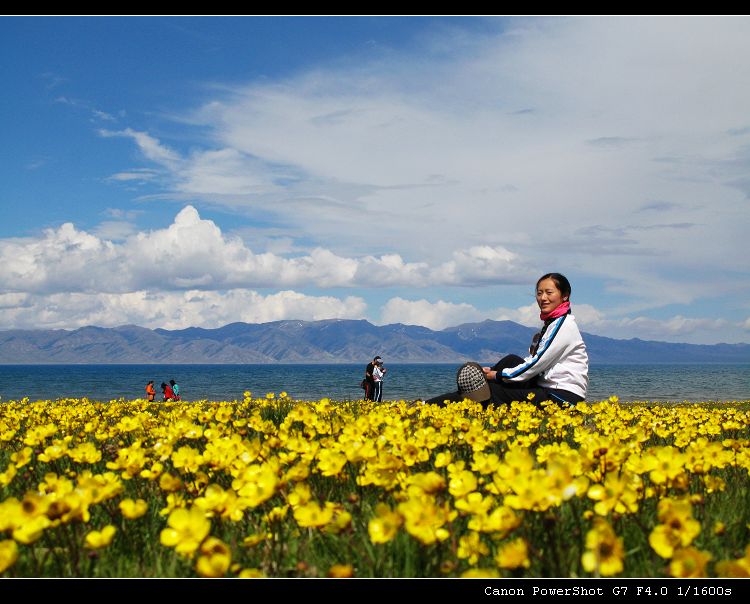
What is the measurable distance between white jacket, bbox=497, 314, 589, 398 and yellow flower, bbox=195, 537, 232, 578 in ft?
26.2

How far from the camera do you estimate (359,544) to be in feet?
10.8

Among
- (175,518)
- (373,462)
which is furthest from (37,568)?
(373,462)

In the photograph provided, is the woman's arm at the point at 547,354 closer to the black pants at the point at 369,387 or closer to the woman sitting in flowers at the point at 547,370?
the woman sitting in flowers at the point at 547,370

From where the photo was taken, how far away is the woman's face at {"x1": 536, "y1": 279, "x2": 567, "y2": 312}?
9945 mm

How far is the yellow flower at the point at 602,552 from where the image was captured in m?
2.19

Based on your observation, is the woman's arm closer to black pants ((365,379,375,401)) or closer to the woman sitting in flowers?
the woman sitting in flowers

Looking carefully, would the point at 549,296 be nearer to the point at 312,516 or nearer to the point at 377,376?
the point at 312,516

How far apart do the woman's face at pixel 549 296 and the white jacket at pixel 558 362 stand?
0.29 metres

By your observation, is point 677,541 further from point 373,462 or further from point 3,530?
point 3,530

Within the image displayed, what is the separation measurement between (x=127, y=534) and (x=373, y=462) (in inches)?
60.3

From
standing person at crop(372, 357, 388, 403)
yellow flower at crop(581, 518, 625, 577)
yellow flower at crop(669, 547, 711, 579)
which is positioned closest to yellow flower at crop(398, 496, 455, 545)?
yellow flower at crop(581, 518, 625, 577)

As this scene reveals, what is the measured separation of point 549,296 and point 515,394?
70.1 inches

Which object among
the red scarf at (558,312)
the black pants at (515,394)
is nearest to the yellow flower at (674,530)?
the black pants at (515,394)

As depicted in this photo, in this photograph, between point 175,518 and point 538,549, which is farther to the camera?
point 538,549
